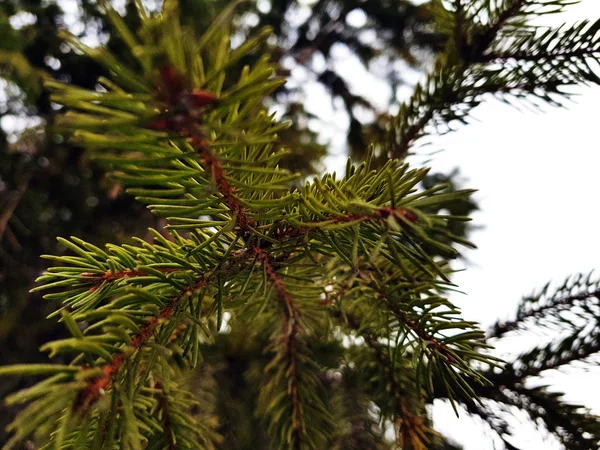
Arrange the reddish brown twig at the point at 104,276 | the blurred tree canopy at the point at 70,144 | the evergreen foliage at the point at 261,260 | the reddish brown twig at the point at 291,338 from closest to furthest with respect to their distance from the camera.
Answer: the evergreen foliage at the point at 261,260
the reddish brown twig at the point at 104,276
the reddish brown twig at the point at 291,338
the blurred tree canopy at the point at 70,144

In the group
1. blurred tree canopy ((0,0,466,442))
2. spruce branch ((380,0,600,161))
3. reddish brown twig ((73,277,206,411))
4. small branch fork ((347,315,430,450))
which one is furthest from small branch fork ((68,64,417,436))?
blurred tree canopy ((0,0,466,442))

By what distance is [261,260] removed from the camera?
0.43m

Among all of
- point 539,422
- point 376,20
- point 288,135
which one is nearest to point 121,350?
point 539,422

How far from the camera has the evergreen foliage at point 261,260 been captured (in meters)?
0.26

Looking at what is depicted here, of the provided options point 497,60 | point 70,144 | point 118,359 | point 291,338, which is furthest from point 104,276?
point 70,144

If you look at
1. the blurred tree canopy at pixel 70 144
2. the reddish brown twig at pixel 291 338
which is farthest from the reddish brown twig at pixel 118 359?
the blurred tree canopy at pixel 70 144

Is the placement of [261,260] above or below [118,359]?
above

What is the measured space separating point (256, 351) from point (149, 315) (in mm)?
590

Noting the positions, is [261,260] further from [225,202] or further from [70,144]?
[70,144]

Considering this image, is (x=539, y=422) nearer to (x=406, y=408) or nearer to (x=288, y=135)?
(x=406, y=408)

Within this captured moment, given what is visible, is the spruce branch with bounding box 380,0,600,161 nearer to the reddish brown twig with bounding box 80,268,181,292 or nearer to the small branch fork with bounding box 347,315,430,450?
the small branch fork with bounding box 347,315,430,450

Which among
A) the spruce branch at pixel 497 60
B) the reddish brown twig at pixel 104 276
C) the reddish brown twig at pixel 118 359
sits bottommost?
the reddish brown twig at pixel 118 359

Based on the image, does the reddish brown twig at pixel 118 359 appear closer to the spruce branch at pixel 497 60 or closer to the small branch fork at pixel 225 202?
the small branch fork at pixel 225 202

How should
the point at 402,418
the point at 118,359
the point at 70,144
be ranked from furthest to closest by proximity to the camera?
the point at 70,144
the point at 402,418
the point at 118,359
